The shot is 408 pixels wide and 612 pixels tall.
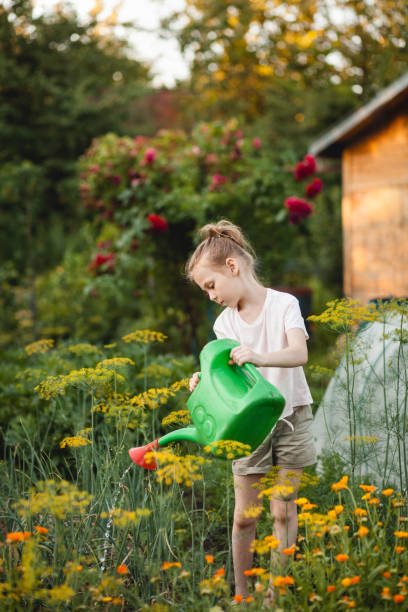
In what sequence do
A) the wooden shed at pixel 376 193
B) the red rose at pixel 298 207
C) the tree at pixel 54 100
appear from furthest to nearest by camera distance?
the tree at pixel 54 100 < the wooden shed at pixel 376 193 < the red rose at pixel 298 207

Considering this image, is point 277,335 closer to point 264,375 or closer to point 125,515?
point 264,375

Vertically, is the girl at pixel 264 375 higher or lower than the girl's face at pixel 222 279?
lower

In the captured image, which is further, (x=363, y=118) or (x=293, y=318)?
(x=363, y=118)

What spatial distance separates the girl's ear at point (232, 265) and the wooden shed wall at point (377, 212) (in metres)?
4.79

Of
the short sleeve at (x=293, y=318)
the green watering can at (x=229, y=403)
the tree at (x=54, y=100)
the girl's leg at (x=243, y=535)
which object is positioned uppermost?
the tree at (x=54, y=100)

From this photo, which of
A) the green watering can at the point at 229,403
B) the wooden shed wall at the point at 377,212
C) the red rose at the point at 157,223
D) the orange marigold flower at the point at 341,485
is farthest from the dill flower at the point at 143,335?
the wooden shed wall at the point at 377,212

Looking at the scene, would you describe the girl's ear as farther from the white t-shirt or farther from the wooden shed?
the wooden shed

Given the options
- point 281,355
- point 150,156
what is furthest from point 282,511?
point 150,156

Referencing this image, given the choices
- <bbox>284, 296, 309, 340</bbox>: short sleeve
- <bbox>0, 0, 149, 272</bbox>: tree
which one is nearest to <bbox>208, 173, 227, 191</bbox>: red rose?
<bbox>284, 296, 309, 340</bbox>: short sleeve

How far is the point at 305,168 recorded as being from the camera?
509 centimetres

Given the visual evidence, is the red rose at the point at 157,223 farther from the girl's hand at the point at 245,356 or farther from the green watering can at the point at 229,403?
the girl's hand at the point at 245,356

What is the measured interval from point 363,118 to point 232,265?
5.31 metres

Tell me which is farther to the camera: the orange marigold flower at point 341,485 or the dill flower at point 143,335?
the dill flower at point 143,335

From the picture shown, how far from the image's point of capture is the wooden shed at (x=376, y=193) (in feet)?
22.1
